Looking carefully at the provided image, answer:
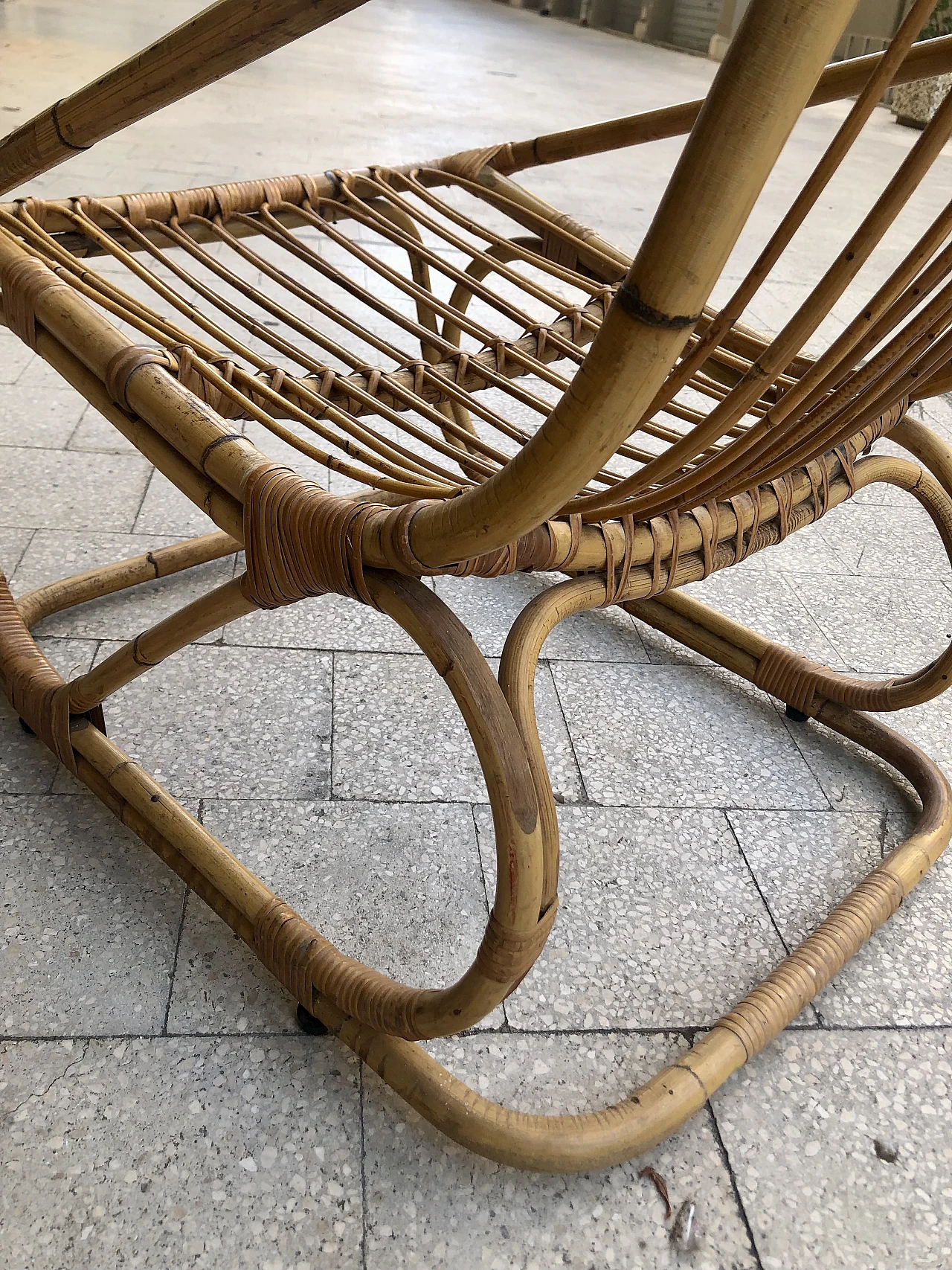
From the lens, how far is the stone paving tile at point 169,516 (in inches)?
58.7

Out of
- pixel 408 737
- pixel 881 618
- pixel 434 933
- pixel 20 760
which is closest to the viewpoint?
pixel 434 933

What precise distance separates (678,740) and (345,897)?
0.45 m

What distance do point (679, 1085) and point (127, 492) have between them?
1.17 metres

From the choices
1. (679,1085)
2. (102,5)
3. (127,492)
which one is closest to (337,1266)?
(679,1085)

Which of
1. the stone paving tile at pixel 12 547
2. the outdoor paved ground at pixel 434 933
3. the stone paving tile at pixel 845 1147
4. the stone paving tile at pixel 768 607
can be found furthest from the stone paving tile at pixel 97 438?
the stone paving tile at pixel 845 1147

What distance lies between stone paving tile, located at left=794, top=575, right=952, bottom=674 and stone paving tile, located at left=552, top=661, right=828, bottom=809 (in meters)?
0.21

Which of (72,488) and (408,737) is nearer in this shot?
(408,737)

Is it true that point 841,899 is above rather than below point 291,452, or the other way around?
above

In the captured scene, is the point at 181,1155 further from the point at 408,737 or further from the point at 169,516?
the point at 169,516

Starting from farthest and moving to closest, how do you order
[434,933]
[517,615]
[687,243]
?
[517,615] < [434,933] < [687,243]

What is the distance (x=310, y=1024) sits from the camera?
0.83 meters

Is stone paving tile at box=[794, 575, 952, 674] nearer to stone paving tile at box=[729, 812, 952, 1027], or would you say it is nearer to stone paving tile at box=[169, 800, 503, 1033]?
stone paving tile at box=[729, 812, 952, 1027]

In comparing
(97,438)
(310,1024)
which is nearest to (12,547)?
(97,438)

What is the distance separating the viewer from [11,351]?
195 cm
